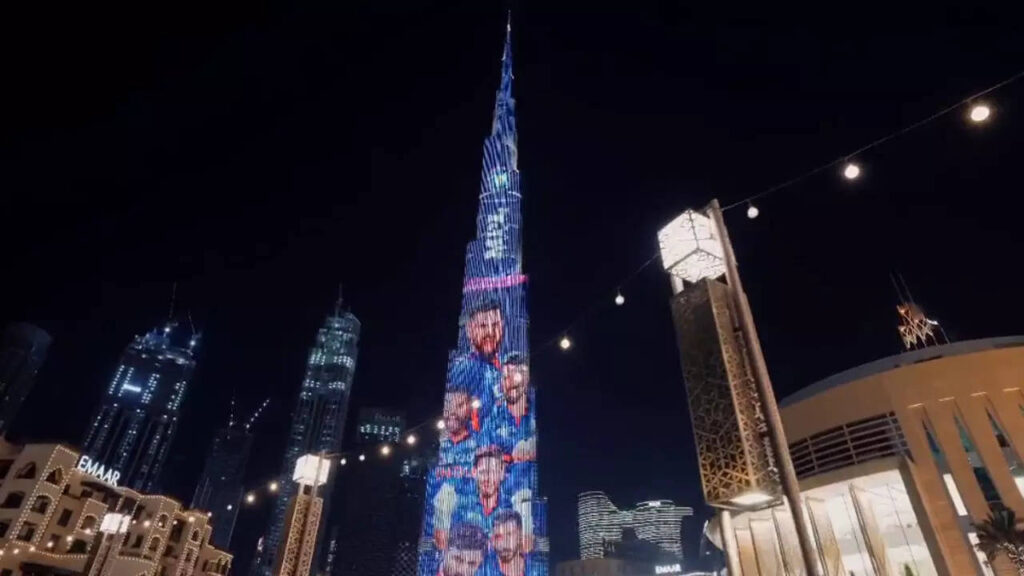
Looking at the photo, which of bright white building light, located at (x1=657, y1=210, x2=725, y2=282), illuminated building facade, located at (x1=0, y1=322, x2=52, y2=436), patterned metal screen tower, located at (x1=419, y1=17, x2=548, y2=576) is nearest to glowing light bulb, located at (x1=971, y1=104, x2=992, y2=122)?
bright white building light, located at (x1=657, y1=210, x2=725, y2=282)

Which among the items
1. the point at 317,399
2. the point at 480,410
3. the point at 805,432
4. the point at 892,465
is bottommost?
the point at 892,465

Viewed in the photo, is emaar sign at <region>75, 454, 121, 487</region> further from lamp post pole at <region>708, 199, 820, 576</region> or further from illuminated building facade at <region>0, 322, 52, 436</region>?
illuminated building facade at <region>0, 322, 52, 436</region>

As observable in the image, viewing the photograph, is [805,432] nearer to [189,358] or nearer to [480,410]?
[480,410]

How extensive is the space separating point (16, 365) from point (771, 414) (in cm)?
14644

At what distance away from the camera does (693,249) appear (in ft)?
24.1

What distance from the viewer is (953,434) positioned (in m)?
23.2

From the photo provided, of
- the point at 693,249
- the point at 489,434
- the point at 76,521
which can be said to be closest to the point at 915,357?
the point at 693,249

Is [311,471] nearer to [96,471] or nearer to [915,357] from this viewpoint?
[915,357]

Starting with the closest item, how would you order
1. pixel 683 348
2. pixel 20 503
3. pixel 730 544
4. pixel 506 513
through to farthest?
pixel 730 544 < pixel 683 348 < pixel 20 503 < pixel 506 513

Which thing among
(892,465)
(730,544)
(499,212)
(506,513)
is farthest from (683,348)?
(499,212)

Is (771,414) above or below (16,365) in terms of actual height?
below

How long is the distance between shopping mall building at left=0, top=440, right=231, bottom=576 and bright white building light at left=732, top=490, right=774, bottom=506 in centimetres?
2399

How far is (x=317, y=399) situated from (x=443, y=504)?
99.7 metres

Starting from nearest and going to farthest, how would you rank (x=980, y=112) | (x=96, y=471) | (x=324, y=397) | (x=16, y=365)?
(x=980, y=112)
(x=96, y=471)
(x=16, y=365)
(x=324, y=397)
